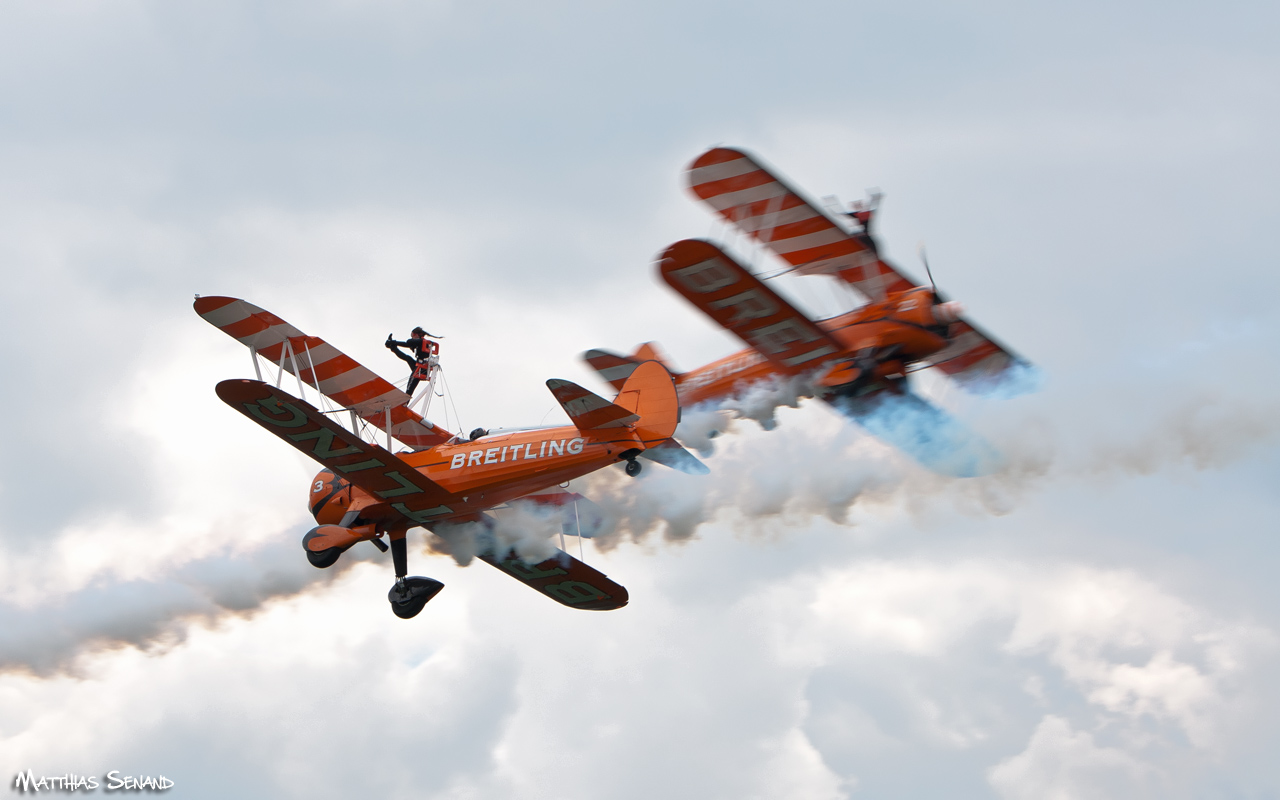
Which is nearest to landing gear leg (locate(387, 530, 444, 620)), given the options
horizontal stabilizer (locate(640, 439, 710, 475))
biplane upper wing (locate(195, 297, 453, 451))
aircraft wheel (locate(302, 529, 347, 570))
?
aircraft wheel (locate(302, 529, 347, 570))

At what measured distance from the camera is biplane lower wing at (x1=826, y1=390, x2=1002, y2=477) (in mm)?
24531

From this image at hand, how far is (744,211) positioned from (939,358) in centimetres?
371

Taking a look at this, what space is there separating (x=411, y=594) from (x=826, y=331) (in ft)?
22.1

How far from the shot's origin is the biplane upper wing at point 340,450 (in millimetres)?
20891

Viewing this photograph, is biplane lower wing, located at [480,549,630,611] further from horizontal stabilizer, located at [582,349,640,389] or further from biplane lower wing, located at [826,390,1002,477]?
biplane lower wing, located at [826,390,1002,477]

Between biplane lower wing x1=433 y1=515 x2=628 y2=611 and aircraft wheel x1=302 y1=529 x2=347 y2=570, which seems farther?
biplane lower wing x1=433 y1=515 x2=628 y2=611

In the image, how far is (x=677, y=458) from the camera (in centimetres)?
2447

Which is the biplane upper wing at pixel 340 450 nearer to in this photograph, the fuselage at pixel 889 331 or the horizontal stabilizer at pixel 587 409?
the horizontal stabilizer at pixel 587 409

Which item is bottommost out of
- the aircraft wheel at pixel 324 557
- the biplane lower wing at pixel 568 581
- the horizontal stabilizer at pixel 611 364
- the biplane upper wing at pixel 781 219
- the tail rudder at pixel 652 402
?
the biplane lower wing at pixel 568 581

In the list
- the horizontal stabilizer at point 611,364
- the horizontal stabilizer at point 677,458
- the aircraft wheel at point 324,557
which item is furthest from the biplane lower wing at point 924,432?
the aircraft wheel at point 324,557

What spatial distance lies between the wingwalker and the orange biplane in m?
1.39

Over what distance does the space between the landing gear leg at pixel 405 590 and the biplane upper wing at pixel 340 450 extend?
2.07 ft

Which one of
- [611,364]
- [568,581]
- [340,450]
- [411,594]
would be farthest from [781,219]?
[411,594]

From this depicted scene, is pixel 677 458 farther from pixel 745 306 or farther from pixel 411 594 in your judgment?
pixel 411 594
